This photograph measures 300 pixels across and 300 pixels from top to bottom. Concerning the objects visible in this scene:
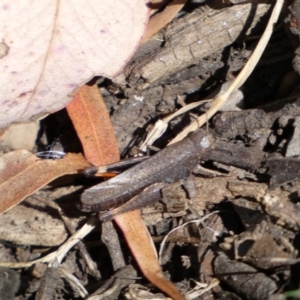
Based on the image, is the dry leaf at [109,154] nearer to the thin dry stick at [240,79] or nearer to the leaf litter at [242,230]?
→ the leaf litter at [242,230]

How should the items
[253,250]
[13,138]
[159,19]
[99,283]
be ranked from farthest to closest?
[13,138], [159,19], [99,283], [253,250]

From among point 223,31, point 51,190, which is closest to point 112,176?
point 51,190

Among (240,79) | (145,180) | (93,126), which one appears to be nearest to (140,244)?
(145,180)

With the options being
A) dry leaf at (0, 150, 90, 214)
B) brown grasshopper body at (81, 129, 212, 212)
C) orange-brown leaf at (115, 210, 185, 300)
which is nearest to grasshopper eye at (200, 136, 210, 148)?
brown grasshopper body at (81, 129, 212, 212)

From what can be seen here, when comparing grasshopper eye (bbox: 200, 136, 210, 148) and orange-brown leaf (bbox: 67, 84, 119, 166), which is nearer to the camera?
grasshopper eye (bbox: 200, 136, 210, 148)

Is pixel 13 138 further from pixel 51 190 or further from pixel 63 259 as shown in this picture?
pixel 63 259

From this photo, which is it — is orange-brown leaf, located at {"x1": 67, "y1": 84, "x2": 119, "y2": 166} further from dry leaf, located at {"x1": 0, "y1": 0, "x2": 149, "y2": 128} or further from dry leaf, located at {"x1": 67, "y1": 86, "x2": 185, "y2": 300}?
dry leaf, located at {"x1": 0, "y1": 0, "x2": 149, "y2": 128}
